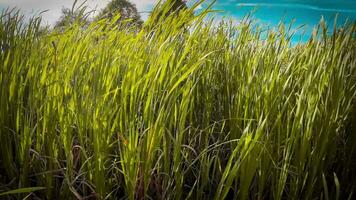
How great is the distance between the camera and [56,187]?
65cm

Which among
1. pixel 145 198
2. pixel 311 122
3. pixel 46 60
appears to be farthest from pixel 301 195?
pixel 46 60

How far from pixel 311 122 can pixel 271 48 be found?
0.33m

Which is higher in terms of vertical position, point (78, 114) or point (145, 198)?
point (78, 114)

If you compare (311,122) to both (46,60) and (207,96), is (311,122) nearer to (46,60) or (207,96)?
(207,96)

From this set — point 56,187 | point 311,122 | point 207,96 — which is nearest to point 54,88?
point 56,187

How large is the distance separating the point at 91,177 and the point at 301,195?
42 centimetres

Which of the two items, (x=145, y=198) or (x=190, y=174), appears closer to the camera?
(x=145, y=198)

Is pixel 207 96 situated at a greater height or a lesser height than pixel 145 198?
greater

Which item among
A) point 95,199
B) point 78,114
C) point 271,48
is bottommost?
point 95,199

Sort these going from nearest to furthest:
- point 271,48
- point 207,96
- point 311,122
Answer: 1. point 311,122
2. point 207,96
3. point 271,48

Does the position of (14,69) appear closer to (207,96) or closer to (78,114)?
(78,114)

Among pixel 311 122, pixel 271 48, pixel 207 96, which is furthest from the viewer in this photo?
pixel 271 48

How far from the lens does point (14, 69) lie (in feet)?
2.19

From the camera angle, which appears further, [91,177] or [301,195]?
[301,195]
